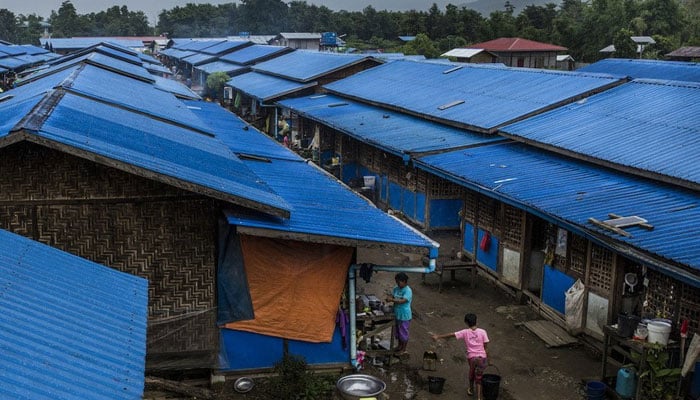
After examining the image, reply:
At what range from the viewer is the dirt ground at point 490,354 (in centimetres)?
1040

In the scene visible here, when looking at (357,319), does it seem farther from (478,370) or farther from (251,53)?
(251,53)

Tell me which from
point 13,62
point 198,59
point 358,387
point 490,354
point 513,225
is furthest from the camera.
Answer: point 198,59

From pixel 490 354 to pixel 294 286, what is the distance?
4.00m

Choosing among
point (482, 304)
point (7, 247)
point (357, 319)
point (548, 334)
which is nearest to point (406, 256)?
point (482, 304)

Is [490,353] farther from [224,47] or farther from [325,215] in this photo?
[224,47]

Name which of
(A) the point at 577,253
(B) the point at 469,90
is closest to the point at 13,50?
(B) the point at 469,90

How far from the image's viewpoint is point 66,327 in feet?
17.4

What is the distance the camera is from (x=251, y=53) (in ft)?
165

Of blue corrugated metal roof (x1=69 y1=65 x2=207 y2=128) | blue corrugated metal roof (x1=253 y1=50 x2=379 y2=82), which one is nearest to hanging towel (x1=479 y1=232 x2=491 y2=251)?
blue corrugated metal roof (x1=69 y1=65 x2=207 y2=128)

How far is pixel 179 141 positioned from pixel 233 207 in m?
2.77

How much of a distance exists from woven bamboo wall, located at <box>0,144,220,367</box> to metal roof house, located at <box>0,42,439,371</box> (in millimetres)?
14

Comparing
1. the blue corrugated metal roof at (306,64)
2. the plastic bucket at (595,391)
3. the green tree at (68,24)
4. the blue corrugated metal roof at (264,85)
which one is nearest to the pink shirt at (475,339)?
the plastic bucket at (595,391)

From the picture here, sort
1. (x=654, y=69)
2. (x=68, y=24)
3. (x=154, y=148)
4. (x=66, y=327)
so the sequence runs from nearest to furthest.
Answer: (x=66, y=327), (x=154, y=148), (x=654, y=69), (x=68, y=24)

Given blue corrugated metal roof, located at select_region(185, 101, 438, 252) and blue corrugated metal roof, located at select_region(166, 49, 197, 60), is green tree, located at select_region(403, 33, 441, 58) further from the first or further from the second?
blue corrugated metal roof, located at select_region(185, 101, 438, 252)
